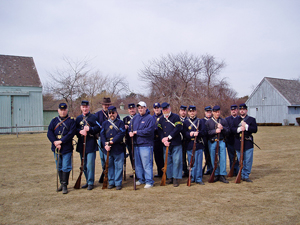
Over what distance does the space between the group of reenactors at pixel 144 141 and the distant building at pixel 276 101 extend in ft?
105

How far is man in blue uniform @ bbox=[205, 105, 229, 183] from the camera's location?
21.3ft

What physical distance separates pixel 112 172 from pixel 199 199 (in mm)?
2258

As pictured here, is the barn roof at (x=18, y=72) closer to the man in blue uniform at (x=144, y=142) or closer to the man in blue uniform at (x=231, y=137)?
the man in blue uniform at (x=144, y=142)

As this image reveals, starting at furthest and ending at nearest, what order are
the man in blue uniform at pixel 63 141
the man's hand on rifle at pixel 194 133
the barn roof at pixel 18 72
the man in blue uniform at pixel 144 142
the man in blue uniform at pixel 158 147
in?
the barn roof at pixel 18 72
the man in blue uniform at pixel 158 147
the man's hand on rifle at pixel 194 133
the man in blue uniform at pixel 144 142
the man in blue uniform at pixel 63 141

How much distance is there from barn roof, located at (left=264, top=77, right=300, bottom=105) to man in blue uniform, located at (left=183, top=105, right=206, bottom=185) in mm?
33417

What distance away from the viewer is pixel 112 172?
20.4 feet

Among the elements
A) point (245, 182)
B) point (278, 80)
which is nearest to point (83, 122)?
point (245, 182)

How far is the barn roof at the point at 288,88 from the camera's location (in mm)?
35422

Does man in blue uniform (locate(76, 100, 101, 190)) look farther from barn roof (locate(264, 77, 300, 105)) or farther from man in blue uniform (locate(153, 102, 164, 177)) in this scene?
barn roof (locate(264, 77, 300, 105))

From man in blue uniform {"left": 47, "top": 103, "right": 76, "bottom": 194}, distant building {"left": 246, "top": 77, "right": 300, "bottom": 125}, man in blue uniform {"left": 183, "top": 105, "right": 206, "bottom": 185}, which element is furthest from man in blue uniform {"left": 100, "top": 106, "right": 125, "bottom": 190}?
distant building {"left": 246, "top": 77, "right": 300, "bottom": 125}

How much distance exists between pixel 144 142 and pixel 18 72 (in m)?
25.1

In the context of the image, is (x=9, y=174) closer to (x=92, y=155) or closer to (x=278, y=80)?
(x=92, y=155)

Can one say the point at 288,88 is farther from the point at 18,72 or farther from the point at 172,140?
the point at 172,140

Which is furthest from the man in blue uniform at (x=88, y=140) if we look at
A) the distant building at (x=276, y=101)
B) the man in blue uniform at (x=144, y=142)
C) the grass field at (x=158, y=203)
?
the distant building at (x=276, y=101)
